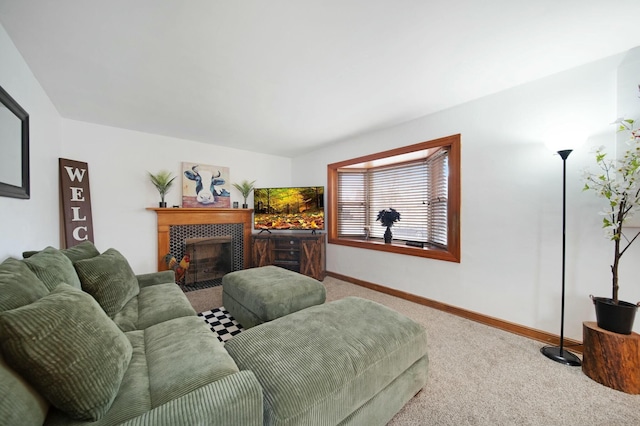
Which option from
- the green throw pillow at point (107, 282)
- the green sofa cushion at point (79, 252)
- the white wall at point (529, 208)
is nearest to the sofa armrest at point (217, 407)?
the green throw pillow at point (107, 282)

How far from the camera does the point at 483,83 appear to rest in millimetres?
2199

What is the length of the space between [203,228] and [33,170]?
2.05 metres

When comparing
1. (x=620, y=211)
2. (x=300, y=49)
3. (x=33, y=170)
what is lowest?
(x=620, y=211)

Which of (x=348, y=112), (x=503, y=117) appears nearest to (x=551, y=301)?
(x=503, y=117)

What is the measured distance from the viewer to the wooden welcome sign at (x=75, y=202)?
2764 mm

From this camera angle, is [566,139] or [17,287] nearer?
[17,287]

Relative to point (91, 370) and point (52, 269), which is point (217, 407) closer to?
point (91, 370)

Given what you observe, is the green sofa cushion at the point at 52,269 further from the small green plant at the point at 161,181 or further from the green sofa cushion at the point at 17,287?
the small green plant at the point at 161,181

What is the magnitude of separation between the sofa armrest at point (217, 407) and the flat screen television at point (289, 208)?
3240 mm

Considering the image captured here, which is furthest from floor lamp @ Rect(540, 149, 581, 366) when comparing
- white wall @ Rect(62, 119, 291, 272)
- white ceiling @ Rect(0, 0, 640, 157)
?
white wall @ Rect(62, 119, 291, 272)

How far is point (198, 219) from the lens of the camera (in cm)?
382

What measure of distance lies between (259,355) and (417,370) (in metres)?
0.99

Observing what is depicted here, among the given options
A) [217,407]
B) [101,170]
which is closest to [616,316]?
[217,407]

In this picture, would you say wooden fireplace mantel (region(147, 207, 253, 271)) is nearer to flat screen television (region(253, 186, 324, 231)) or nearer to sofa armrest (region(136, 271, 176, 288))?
flat screen television (region(253, 186, 324, 231))
